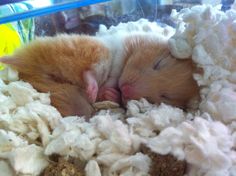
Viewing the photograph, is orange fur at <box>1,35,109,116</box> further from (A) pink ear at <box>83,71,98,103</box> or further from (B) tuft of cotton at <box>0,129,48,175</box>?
(B) tuft of cotton at <box>0,129,48,175</box>

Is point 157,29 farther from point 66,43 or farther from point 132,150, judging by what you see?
point 132,150

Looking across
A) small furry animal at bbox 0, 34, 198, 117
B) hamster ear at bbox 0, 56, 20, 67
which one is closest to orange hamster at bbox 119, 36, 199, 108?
small furry animal at bbox 0, 34, 198, 117

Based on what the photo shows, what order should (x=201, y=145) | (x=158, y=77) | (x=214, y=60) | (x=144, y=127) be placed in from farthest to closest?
(x=158, y=77) < (x=214, y=60) < (x=144, y=127) < (x=201, y=145)

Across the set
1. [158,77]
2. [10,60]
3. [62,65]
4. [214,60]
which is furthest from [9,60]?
[214,60]

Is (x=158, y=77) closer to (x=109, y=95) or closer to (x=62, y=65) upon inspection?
(x=109, y=95)

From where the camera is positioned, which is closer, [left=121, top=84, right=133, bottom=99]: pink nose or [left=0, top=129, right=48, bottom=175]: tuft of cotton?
[left=0, top=129, right=48, bottom=175]: tuft of cotton
